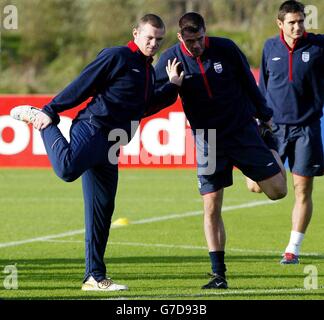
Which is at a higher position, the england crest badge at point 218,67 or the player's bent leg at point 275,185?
the england crest badge at point 218,67

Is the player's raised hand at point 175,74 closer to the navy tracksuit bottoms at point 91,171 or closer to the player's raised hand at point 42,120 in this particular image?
the navy tracksuit bottoms at point 91,171

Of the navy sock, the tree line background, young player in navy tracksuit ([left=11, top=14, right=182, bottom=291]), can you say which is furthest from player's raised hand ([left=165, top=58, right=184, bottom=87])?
the tree line background

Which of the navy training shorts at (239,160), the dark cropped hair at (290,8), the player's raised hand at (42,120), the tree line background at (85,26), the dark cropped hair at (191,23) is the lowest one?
the navy training shorts at (239,160)

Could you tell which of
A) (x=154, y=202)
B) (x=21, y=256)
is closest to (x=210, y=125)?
(x=21, y=256)

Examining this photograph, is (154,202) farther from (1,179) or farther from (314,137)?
(314,137)

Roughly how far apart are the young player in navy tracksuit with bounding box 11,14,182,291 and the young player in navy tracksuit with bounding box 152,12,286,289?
0.82ft

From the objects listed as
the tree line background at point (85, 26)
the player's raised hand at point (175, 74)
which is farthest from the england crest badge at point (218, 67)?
the tree line background at point (85, 26)

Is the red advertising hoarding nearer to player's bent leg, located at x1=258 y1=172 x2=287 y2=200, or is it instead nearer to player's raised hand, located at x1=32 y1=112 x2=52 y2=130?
player's bent leg, located at x1=258 y1=172 x2=287 y2=200

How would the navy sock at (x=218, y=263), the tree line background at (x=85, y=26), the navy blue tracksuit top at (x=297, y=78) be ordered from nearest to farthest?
1. the navy sock at (x=218, y=263)
2. the navy blue tracksuit top at (x=297, y=78)
3. the tree line background at (x=85, y=26)

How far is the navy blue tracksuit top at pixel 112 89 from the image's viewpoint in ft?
34.2

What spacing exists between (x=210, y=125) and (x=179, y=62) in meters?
0.63

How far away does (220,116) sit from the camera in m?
11.0
